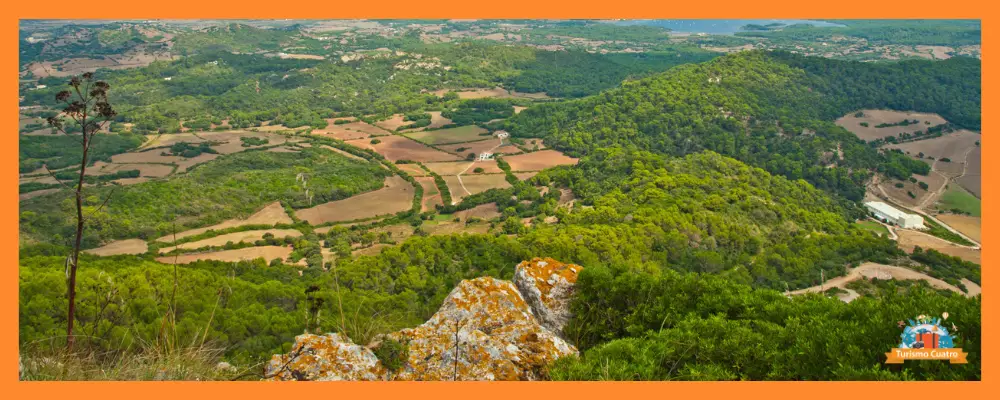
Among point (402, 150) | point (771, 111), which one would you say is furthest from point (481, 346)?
point (771, 111)

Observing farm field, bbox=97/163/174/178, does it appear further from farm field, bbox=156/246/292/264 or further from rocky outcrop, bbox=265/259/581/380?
rocky outcrop, bbox=265/259/581/380

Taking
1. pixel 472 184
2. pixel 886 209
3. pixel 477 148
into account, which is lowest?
pixel 886 209

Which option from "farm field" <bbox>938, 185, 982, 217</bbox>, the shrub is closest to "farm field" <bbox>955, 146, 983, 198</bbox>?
"farm field" <bbox>938, 185, 982, 217</bbox>

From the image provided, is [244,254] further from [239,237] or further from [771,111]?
[771,111]

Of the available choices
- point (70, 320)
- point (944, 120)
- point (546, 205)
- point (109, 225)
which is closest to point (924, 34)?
point (944, 120)

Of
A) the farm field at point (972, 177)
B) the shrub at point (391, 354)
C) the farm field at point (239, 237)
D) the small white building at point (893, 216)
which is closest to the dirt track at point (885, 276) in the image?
the small white building at point (893, 216)

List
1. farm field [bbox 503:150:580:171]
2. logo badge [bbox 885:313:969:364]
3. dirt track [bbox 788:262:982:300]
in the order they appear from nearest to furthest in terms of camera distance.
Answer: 1. logo badge [bbox 885:313:969:364]
2. dirt track [bbox 788:262:982:300]
3. farm field [bbox 503:150:580:171]
